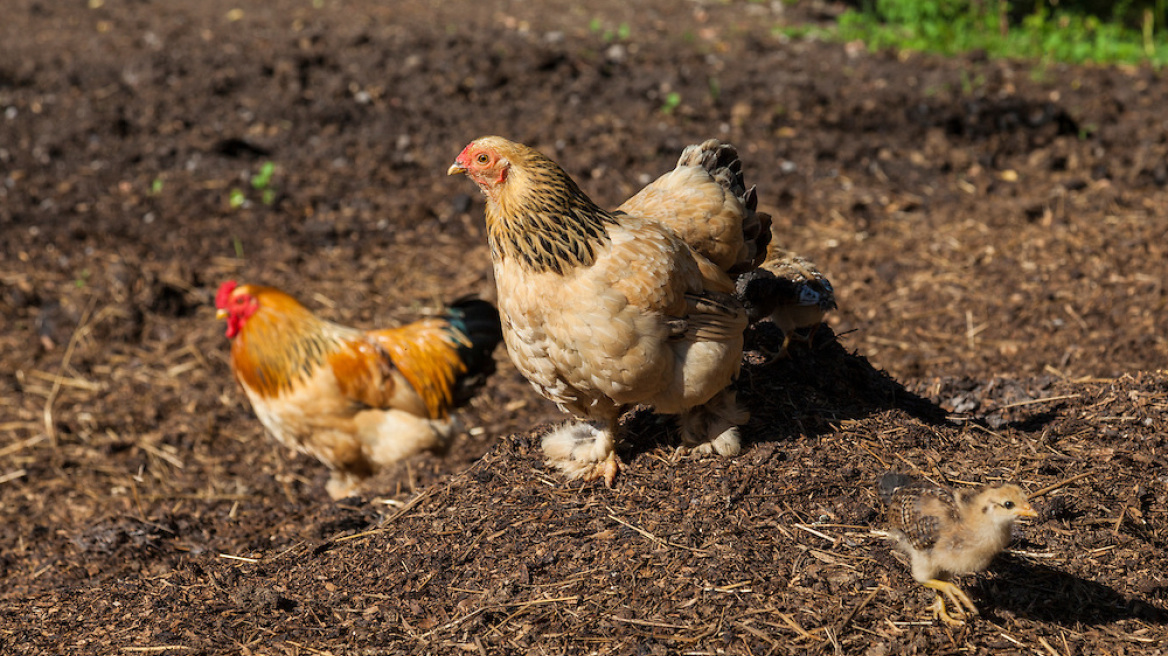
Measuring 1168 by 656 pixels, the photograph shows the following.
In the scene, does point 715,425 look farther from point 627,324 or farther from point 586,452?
point 627,324

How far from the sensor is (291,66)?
9.92 meters

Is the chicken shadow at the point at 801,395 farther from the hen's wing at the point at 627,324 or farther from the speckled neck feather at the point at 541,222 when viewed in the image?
the speckled neck feather at the point at 541,222

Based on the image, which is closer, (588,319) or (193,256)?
(588,319)

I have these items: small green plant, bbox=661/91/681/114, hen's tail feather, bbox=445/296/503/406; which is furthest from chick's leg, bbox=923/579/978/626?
small green plant, bbox=661/91/681/114

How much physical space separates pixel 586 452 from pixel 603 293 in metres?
0.98

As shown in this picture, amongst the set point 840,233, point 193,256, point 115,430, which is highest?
point 840,233

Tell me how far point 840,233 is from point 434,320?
3.45m

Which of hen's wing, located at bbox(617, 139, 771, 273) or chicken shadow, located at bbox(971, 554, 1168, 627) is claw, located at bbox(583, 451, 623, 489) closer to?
hen's wing, located at bbox(617, 139, 771, 273)

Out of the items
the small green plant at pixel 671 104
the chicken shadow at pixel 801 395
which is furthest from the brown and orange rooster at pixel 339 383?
the small green plant at pixel 671 104

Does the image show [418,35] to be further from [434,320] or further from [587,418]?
[587,418]

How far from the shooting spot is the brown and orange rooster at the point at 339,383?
225 inches

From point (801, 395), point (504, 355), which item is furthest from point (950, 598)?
point (504, 355)

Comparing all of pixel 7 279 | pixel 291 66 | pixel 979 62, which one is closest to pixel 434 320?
pixel 7 279

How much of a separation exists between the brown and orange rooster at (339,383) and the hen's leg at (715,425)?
2209mm
